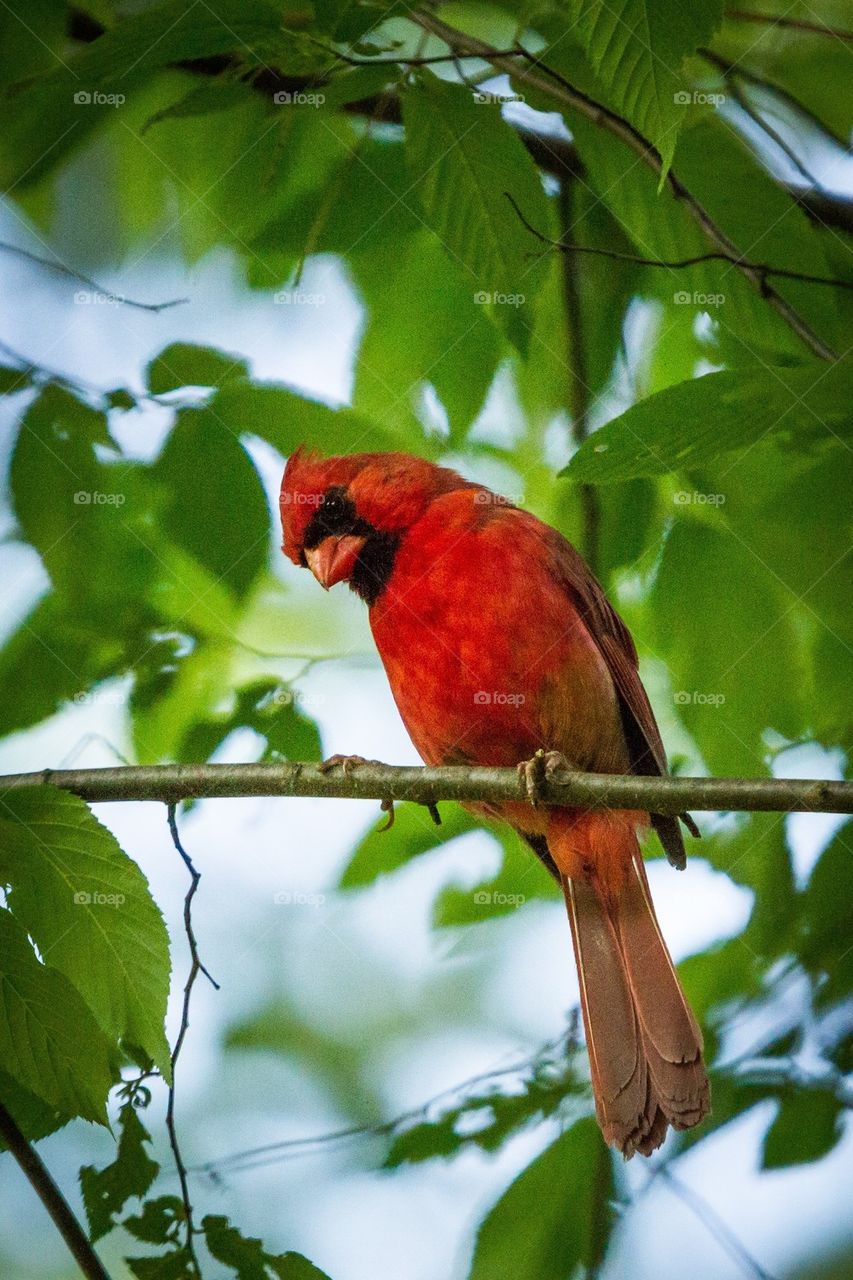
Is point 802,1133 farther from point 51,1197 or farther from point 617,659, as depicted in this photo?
point 51,1197

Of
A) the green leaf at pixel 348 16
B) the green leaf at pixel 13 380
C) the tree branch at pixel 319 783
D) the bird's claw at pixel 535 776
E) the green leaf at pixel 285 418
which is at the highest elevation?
the green leaf at pixel 348 16

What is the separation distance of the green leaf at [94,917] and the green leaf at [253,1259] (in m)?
0.36

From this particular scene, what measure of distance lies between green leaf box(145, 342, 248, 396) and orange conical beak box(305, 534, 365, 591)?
1.26ft

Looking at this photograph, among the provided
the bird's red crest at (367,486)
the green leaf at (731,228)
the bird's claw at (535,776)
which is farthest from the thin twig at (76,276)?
the bird's claw at (535,776)

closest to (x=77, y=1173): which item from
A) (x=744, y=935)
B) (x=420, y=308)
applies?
(x=744, y=935)

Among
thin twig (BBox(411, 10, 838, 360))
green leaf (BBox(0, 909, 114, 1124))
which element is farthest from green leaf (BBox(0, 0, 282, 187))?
green leaf (BBox(0, 909, 114, 1124))

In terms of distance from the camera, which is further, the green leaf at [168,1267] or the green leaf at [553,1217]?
the green leaf at [553,1217]

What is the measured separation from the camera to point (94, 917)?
5.59 ft

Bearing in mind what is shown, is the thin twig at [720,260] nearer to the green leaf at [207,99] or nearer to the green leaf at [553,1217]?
the green leaf at [207,99]

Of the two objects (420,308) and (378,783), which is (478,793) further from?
(420,308)

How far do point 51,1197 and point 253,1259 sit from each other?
1.01 feet

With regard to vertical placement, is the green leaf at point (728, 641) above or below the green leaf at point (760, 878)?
above

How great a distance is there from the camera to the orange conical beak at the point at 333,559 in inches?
98.3

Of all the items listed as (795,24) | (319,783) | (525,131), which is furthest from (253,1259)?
(795,24)
